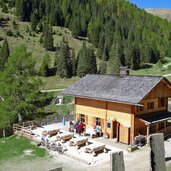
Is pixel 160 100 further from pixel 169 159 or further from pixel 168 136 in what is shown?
pixel 169 159

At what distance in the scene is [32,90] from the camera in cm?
3928

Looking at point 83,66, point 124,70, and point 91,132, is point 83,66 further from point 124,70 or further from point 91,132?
point 91,132

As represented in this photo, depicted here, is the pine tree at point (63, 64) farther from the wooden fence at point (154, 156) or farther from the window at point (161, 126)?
the wooden fence at point (154, 156)

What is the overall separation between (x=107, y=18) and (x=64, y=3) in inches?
928

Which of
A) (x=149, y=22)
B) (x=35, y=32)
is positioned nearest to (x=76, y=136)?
(x=35, y=32)

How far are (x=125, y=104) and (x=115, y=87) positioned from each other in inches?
106

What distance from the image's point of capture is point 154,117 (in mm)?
29062

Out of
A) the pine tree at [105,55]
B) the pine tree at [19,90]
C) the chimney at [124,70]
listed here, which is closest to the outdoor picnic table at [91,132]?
the chimney at [124,70]

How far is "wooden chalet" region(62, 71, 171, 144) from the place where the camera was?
90.8ft

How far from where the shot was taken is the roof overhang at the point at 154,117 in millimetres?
27441

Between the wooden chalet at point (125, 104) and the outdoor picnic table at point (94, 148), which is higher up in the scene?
the wooden chalet at point (125, 104)

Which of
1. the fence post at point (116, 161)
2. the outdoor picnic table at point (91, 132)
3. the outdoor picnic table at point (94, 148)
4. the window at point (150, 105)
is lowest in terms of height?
the outdoor picnic table at point (94, 148)

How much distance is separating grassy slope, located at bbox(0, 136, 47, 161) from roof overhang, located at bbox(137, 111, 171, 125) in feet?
28.2

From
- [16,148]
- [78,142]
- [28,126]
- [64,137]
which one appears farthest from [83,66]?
[78,142]
